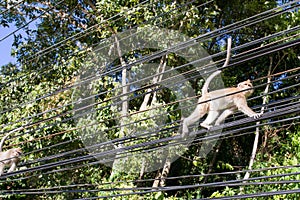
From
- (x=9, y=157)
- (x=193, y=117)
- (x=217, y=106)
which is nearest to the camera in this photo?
(x=193, y=117)

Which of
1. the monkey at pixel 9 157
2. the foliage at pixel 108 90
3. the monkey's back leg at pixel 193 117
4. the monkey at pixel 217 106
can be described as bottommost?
the monkey's back leg at pixel 193 117

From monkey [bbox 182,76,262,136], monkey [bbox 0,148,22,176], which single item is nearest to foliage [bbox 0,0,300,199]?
monkey [bbox 0,148,22,176]

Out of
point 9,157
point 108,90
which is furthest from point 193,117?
point 108,90

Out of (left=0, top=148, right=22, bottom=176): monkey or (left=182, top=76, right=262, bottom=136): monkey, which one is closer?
(left=182, top=76, right=262, bottom=136): monkey

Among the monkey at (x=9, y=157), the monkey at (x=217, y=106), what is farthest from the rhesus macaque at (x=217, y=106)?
the monkey at (x=9, y=157)

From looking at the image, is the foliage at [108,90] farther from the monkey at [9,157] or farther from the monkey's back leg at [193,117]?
the monkey's back leg at [193,117]

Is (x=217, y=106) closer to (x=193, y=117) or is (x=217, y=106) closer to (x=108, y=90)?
(x=193, y=117)

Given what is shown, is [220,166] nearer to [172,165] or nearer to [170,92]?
[172,165]

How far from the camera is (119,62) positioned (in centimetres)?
664

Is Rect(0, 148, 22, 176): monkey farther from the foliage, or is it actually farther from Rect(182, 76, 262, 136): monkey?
Rect(182, 76, 262, 136): monkey

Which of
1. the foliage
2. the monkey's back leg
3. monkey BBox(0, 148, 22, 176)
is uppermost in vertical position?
the foliage

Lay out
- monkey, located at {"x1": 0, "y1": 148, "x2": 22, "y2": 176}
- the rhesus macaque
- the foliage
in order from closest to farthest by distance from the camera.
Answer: the rhesus macaque
monkey, located at {"x1": 0, "y1": 148, "x2": 22, "y2": 176}
the foliage

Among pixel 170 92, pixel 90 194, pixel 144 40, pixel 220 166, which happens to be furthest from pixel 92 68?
pixel 220 166

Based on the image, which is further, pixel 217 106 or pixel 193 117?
pixel 217 106
